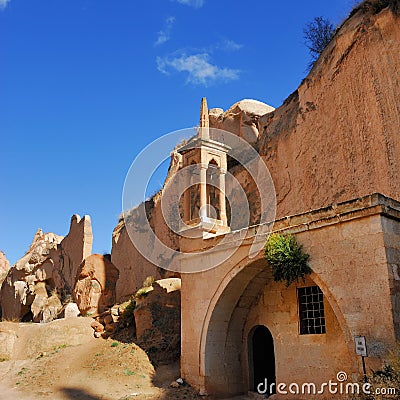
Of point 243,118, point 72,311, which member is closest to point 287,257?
point 72,311

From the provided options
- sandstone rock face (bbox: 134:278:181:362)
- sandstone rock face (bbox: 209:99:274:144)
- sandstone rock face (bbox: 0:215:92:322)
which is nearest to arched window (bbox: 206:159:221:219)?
sandstone rock face (bbox: 134:278:181:362)

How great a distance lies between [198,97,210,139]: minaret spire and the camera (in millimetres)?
13504

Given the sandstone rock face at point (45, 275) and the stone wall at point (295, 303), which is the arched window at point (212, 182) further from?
the sandstone rock face at point (45, 275)

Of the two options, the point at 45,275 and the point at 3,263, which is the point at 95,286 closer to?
the point at 45,275

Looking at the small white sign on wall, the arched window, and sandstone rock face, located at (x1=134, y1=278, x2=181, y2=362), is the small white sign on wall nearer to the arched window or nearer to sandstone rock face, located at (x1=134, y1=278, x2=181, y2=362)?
the arched window

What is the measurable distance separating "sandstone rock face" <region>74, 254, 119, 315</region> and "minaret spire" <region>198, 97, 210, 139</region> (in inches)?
372

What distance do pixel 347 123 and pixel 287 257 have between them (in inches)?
249

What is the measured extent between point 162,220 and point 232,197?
6.61 metres

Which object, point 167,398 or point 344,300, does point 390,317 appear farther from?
point 167,398

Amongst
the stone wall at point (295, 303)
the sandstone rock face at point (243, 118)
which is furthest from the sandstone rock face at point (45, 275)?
the stone wall at point (295, 303)

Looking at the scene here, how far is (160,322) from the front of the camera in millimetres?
14117

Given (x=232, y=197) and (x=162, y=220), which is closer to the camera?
(x=232, y=197)

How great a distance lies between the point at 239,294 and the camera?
11008 mm

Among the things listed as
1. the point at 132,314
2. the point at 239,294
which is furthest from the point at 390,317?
the point at 132,314
